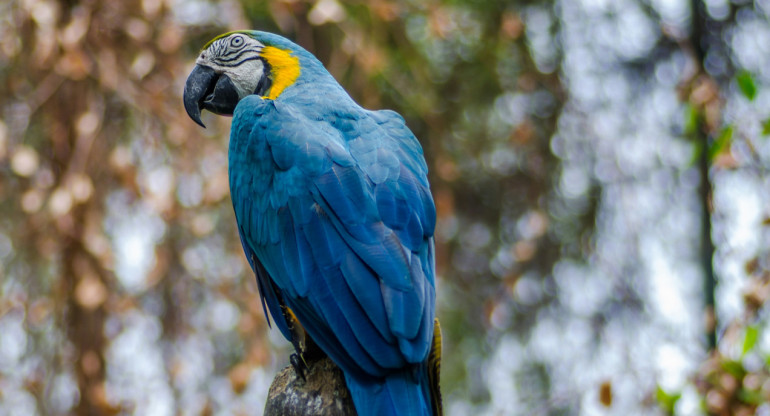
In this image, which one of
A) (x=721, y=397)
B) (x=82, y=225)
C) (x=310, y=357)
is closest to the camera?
(x=310, y=357)

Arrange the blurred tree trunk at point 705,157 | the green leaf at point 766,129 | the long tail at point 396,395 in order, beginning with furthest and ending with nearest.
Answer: the blurred tree trunk at point 705,157 → the green leaf at point 766,129 → the long tail at point 396,395

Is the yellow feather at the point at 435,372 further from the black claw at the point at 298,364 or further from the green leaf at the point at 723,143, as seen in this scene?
the green leaf at the point at 723,143

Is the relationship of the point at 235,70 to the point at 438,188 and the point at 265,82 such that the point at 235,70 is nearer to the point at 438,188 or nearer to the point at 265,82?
the point at 265,82

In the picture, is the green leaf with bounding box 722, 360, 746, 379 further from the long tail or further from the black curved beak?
the black curved beak

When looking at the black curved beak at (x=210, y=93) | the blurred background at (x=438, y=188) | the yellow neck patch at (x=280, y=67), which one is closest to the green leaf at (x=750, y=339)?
the blurred background at (x=438, y=188)

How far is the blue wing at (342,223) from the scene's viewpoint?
4.64 feet

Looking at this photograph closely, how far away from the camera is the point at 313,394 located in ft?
4.92

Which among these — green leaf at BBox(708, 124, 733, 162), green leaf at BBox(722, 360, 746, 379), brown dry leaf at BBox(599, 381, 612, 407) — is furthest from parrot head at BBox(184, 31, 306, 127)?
green leaf at BBox(722, 360, 746, 379)

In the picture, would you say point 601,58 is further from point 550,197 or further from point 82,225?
point 82,225

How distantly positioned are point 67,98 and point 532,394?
2775 mm

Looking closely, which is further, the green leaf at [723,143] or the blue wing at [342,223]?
the green leaf at [723,143]

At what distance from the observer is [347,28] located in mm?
3057

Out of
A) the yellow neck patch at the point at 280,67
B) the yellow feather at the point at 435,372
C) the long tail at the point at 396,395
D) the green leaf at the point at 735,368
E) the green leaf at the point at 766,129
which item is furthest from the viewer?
the green leaf at the point at 735,368

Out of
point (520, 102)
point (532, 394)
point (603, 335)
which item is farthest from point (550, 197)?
point (532, 394)
